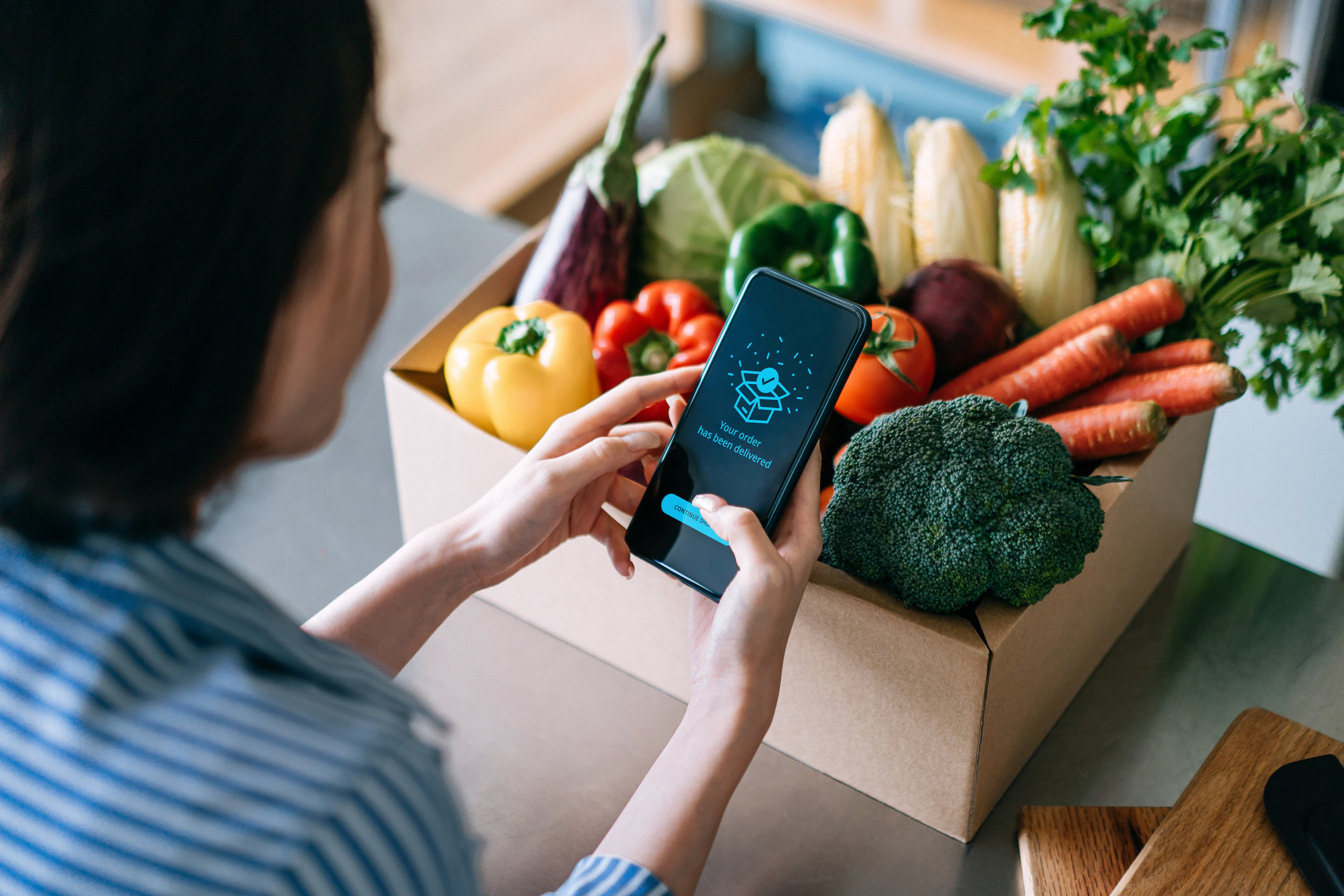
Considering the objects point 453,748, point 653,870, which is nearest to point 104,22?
point 653,870

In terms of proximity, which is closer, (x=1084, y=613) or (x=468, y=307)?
(x=1084, y=613)

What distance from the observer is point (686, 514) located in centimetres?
76

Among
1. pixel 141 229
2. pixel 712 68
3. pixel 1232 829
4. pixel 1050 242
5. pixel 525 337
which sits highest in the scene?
pixel 141 229

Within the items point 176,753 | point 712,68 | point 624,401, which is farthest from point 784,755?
point 712,68

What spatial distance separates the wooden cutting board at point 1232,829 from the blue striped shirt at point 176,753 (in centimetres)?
45

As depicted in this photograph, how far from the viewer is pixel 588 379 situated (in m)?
0.92

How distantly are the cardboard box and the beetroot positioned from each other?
169 millimetres

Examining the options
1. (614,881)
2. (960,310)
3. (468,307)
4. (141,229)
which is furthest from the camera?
(468,307)

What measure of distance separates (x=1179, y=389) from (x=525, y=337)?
0.53m

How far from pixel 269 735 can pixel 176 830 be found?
0.15 feet

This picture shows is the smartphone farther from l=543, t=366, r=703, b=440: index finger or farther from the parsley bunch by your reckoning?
the parsley bunch

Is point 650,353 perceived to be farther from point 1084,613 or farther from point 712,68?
point 712,68

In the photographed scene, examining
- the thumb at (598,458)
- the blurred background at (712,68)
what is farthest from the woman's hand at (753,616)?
the blurred background at (712,68)

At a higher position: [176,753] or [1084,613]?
[176,753]
